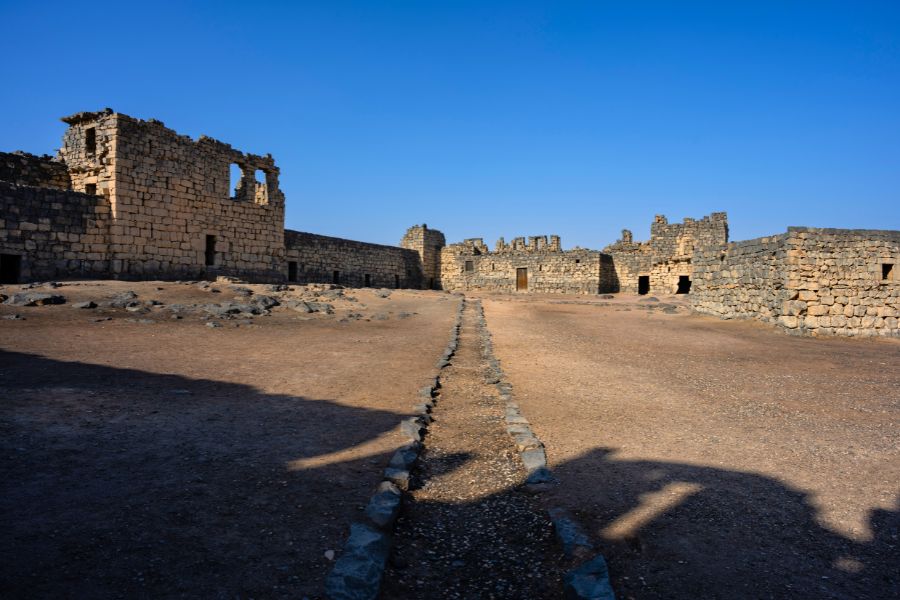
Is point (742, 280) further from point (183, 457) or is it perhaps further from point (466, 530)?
point (183, 457)

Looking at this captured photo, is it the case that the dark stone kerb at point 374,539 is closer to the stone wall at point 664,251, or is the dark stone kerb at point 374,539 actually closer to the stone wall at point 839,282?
the stone wall at point 839,282

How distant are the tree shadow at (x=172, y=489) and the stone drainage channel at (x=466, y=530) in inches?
9.6

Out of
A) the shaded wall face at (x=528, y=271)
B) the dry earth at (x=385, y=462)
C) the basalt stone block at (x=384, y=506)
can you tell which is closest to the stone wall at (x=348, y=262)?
the shaded wall face at (x=528, y=271)

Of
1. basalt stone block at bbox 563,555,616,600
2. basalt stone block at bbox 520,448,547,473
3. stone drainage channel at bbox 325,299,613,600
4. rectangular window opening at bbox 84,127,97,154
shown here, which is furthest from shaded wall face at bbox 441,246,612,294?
basalt stone block at bbox 563,555,616,600

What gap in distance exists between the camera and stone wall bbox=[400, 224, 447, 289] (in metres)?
40.3

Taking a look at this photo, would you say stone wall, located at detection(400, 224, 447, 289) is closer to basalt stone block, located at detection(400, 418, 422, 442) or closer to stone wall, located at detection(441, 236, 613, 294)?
stone wall, located at detection(441, 236, 613, 294)

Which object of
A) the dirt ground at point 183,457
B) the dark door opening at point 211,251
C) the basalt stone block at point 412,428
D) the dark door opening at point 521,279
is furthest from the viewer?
the dark door opening at point 521,279

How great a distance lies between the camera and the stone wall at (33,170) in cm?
1708

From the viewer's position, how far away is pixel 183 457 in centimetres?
421

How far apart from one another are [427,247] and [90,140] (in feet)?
81.5

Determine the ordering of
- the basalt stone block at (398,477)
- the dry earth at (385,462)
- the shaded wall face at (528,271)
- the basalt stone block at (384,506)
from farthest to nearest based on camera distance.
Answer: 1. the shaded wall face at (528,271)
2. the basalt stone block at (398,477)
3. the basalt stone block at (384,506)
4. the dry earth at (385,462)

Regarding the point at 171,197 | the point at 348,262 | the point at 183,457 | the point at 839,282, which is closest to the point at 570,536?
the point at 183,457

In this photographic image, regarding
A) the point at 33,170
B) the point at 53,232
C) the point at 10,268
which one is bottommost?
the point at 10,268

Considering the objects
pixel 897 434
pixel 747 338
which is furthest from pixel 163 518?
pixel 747 338
